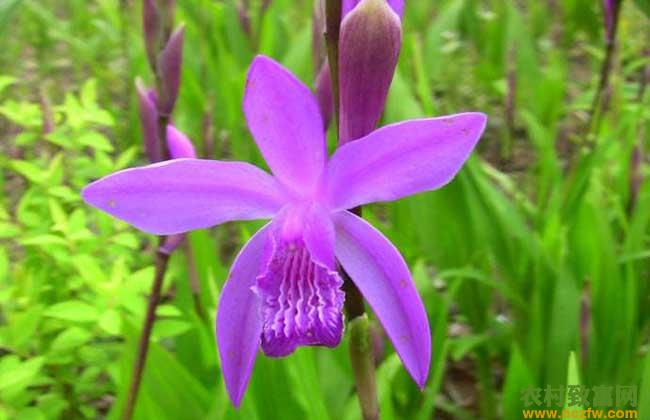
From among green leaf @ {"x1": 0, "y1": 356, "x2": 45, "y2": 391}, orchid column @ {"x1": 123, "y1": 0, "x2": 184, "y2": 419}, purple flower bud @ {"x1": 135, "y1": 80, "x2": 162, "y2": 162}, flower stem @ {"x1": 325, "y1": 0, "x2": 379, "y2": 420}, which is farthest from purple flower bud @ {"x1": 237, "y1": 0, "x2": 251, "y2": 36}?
flower stem @ {"x1": 325, "y1": 0, "x2": 379, "y2": 420}

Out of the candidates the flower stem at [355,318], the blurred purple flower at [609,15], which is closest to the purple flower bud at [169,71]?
the flower stem at [355,318]

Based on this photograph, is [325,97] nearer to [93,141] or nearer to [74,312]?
A: [74,312]

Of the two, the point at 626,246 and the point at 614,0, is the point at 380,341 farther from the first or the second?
the point at 614,0

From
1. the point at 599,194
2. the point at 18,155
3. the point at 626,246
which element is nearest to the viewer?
the point at 626,246

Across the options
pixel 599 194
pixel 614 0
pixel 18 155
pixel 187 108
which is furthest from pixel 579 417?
pixel 187 108

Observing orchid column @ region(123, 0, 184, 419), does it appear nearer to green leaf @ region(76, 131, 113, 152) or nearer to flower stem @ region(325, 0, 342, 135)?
green leaf @ region(76, 131, 113, 152)
